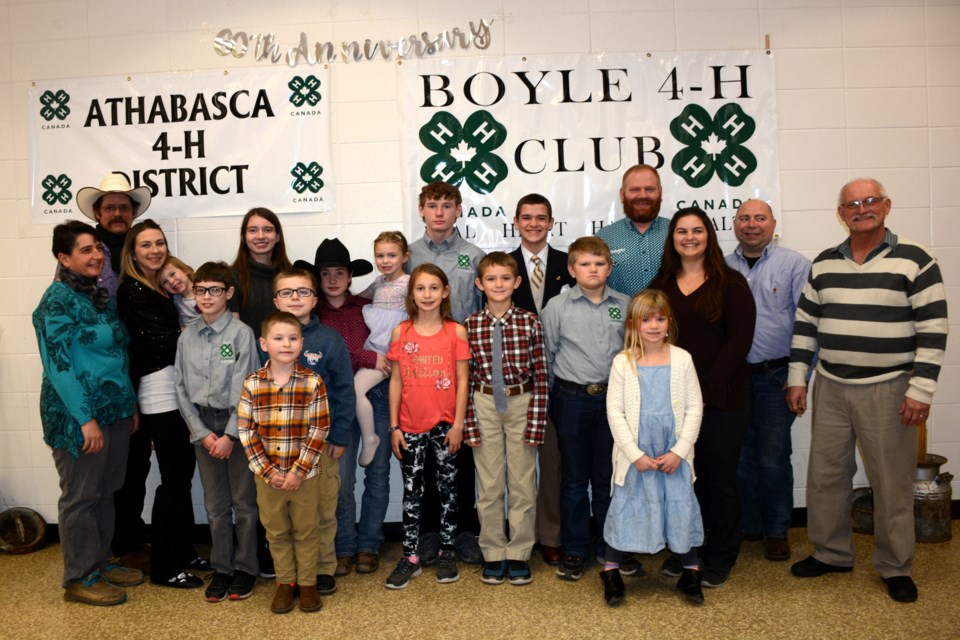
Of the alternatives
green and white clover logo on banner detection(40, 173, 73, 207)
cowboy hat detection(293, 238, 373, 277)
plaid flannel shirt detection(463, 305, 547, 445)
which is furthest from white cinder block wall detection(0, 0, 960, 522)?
plaid flannel shirt detection(463, 305, 547, 445)

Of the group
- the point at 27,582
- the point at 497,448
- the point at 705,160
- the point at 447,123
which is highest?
the point at 447,123

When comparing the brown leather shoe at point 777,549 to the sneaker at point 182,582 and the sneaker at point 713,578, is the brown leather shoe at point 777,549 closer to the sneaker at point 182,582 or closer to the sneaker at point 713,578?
the sneaker at point 713,578

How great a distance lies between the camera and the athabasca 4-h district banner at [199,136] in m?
3.96

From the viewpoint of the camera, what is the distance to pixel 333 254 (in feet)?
10.9

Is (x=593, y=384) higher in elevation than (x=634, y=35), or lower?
lower

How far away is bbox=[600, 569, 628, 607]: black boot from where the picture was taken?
111 inches

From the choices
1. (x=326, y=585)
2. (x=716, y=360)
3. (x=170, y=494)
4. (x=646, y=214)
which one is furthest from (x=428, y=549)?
(x=646, y=214)

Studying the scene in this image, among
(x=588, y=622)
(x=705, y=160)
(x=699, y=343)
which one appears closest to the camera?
(x=588, y=622)

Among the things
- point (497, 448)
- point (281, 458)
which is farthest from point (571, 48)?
point (281, 458)

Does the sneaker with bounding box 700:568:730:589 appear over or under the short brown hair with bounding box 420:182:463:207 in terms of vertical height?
under

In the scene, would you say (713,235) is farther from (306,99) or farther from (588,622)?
(306,99)

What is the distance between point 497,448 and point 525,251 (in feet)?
3.34

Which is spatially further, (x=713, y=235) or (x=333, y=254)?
(x=333, y=254)

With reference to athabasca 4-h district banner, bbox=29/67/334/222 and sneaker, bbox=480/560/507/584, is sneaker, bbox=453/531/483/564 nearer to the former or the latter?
sneaker, bbox=480/560/507/584
